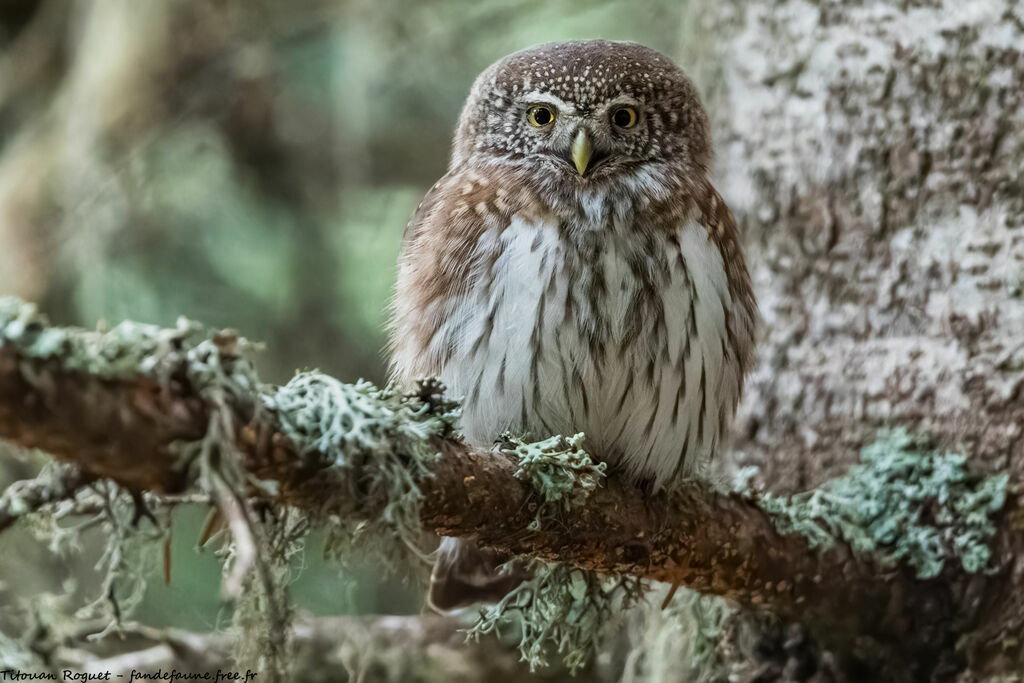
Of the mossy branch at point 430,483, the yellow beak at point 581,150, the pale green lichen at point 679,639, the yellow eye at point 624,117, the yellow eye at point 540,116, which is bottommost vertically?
the pale green lichen at point 679,639

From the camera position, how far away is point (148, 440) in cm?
131

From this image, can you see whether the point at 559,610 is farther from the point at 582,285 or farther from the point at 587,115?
the point at 587,115

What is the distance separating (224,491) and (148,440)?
113 mm

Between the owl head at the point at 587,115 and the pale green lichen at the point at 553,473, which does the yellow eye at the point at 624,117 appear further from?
the pale green lichen at the point at 553,473

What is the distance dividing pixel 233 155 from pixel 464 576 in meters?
2.02

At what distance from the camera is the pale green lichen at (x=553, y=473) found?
6.62ft

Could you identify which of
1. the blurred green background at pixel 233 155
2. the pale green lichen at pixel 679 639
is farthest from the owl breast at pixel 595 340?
the blurred green background at pixel 233 155

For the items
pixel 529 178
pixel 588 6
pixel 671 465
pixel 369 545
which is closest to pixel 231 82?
pixel 588 6

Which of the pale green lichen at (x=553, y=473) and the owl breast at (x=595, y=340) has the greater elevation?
the owl breast at (x=595, y=340)

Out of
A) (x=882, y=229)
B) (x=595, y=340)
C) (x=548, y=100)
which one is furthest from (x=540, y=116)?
(x=882, y=229)

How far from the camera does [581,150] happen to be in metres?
2.64

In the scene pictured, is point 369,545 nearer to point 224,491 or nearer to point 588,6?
point 224,491

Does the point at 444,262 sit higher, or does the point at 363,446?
the point at 444,262

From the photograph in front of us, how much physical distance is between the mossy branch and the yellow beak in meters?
0.76
